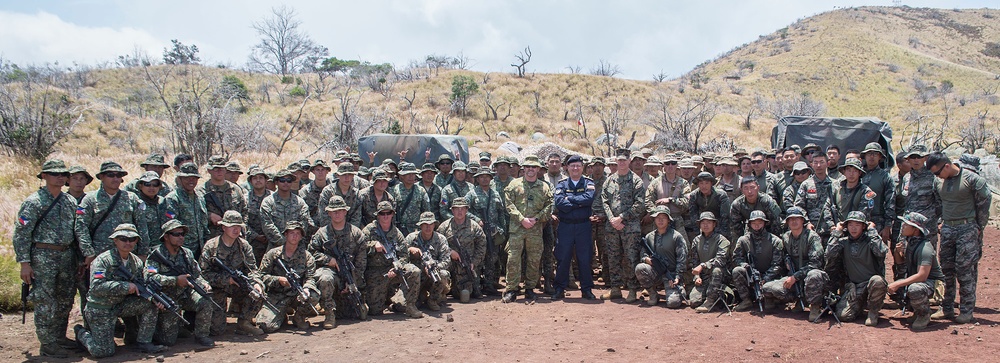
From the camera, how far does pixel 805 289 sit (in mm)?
6609

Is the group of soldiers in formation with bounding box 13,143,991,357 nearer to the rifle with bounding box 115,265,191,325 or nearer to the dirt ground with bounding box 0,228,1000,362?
the rifle with bounding box 115,265,191,325

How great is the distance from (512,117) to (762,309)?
29.1 metres

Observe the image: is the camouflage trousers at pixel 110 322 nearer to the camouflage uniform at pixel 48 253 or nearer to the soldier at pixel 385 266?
the camouflage uniform at pixel 48 253

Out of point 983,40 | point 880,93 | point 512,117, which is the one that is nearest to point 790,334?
point 512,117

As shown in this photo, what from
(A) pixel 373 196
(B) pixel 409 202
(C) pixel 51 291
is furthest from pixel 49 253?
(B) pixel 409 202

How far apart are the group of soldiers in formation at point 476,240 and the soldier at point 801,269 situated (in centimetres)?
2

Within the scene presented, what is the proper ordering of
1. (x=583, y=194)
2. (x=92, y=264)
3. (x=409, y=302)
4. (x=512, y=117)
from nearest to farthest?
1. (x=92, y=264)
2. (x=409, y=302)
3. (x=583, y=194)
4. (x=512, y=117)

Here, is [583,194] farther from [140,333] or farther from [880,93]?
[880,93]

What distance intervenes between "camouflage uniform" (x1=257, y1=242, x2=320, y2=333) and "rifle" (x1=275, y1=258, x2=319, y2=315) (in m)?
0.03

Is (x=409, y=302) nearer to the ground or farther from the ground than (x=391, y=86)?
nearer to the ground

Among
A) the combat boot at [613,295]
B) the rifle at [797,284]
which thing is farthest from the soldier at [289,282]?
the rifle at [797,284]

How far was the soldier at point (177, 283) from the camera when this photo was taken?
234 inches

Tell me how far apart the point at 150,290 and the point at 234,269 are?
92cm

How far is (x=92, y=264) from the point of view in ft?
18.1
